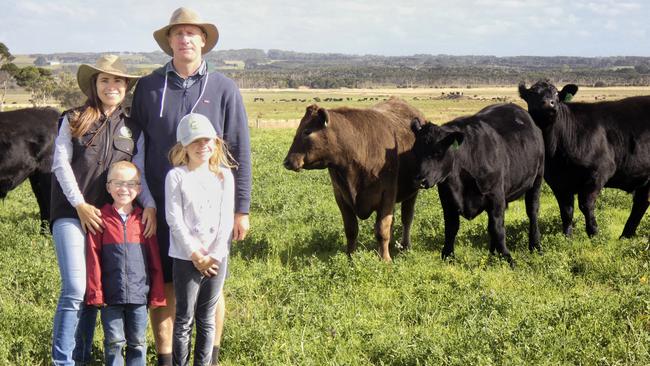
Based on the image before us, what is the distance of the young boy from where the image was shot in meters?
4.27

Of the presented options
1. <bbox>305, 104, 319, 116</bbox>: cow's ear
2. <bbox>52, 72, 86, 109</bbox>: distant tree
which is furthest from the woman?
<bbox>52, 72, 86, 109</bbox>: distant tree

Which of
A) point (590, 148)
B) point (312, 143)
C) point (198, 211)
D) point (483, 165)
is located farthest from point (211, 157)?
point (590, 148)

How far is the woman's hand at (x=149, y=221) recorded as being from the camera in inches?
174

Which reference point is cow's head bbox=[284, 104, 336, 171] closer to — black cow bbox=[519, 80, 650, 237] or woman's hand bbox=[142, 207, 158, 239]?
woman's hand bbox=[142, 207, 158, 239]

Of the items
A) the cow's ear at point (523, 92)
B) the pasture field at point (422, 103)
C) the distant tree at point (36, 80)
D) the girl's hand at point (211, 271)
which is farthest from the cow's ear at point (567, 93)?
the distant tree at point (36, 80)

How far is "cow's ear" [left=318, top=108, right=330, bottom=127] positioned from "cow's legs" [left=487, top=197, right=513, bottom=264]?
90.8 inches

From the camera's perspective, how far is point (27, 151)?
31.9ft

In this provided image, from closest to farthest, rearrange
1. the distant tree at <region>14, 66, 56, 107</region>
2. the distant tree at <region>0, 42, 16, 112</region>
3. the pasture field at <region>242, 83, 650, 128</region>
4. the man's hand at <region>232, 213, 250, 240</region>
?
the man's hand at <region>232, 213, 250, 240</region> → the distant tree at <region>0, 42, 16, 112</region> → the distant tree at <region>14, 66, 56, 107</region> → the pasture field at <region>242, 83, 650, 128</region>

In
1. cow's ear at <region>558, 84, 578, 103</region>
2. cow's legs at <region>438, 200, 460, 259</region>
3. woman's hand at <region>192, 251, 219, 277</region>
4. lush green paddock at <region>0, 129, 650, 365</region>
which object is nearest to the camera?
woman's hand at <region>192, 251, 219, 277</region>

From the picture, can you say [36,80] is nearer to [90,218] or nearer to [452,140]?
[452,140]

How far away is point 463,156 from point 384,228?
1.33 m

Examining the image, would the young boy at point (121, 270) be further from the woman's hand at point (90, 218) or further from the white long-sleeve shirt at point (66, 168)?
the white long-sleeve shirt at point (66, 168)

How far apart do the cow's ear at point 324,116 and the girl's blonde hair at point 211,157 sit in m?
3.20

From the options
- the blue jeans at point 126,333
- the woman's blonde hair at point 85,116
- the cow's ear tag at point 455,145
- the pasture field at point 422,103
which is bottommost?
the pasture field at point 422,103
